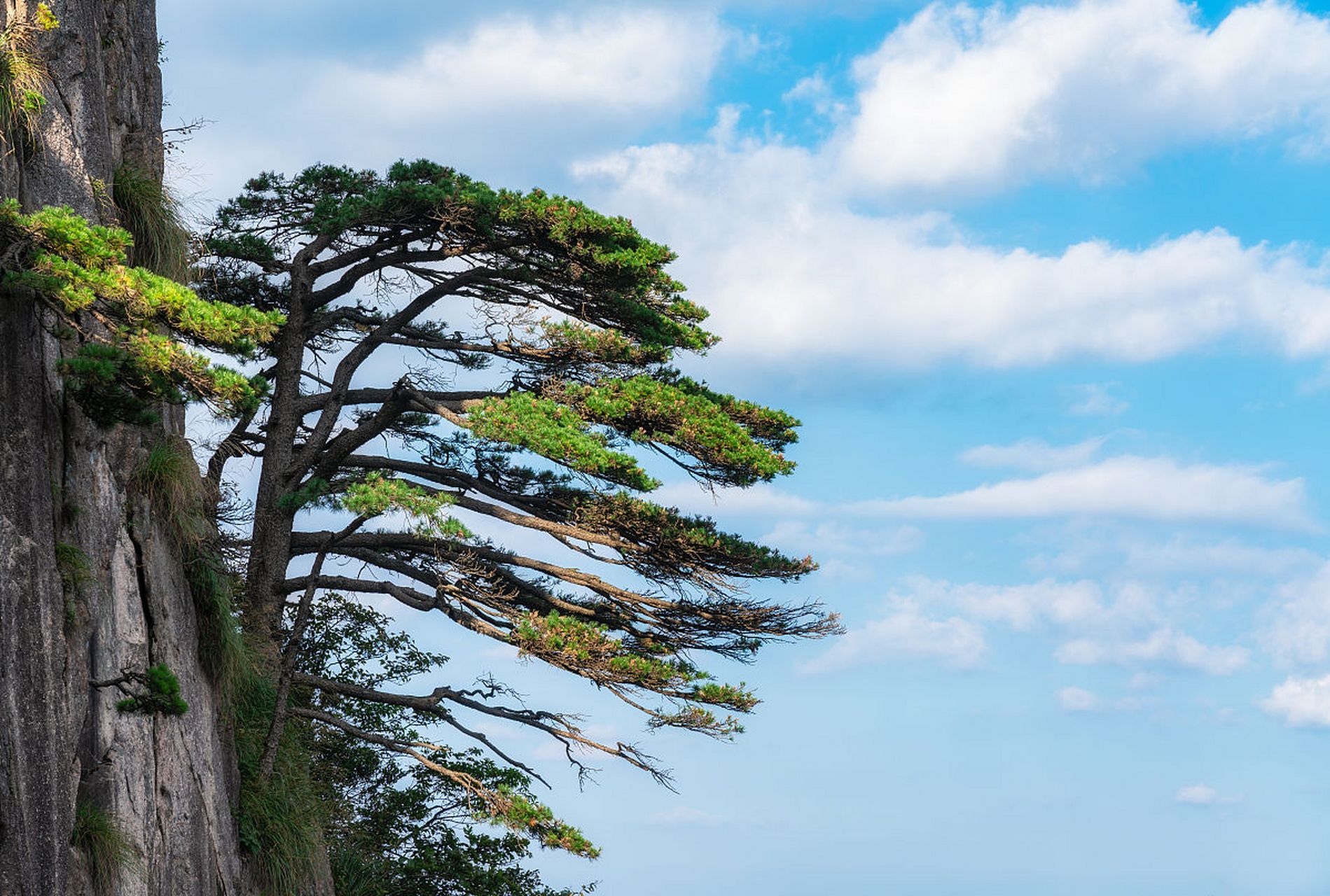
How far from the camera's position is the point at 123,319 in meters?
9.40

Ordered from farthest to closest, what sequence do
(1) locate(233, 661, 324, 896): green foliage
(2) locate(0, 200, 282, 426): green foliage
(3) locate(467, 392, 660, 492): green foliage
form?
(1) locate(233, 661, 324, 896): green foliage → (3) locate(467, 392, 660, 492): green foliage → (2) locate(0, 200, 282, 426): green foliage

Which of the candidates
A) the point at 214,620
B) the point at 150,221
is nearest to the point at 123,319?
the point at 150,221

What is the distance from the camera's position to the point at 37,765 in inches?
350

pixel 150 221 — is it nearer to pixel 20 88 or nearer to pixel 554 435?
pixel 20 88

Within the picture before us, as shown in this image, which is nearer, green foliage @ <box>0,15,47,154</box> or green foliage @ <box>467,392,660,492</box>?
green foliage @ <box>0,15,47,154</box>

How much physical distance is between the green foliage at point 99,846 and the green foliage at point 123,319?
3187 millimetres

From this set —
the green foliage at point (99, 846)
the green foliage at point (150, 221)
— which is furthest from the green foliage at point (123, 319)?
the green foliage at point (99, 846)

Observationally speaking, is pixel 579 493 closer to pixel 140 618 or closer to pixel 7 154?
pixel 140 618

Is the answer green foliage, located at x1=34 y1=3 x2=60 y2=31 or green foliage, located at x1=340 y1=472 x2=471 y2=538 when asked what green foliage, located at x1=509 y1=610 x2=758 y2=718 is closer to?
green foliage, located at x1=340 y1=472 x2=471 y2=538

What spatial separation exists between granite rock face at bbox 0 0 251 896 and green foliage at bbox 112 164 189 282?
34 centimetres

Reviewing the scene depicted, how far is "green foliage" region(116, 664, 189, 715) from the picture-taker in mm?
10062

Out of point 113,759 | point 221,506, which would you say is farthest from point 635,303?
point 113,759

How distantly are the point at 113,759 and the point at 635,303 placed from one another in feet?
24.4

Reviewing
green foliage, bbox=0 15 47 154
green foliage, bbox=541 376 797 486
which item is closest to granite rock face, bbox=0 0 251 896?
green foliage, bbox=0 15 47 154
